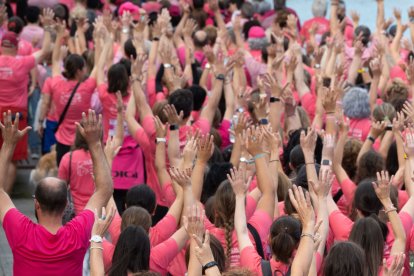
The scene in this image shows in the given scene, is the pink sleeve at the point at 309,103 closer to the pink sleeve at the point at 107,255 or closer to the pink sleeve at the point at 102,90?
the pink sleeve at the point at 102,90

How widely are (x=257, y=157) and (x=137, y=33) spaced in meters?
5.05

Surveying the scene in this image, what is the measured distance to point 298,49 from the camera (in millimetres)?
12234

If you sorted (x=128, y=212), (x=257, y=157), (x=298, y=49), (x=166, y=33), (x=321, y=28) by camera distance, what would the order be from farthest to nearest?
(x=321, y=28)
(x=166, y=33)
(x=298, y=49)
(x=257, y=157)
(x=128, y=212)

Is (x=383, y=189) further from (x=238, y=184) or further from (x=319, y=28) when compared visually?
(x=319, y=28)

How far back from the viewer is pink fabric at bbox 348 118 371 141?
10.9 m

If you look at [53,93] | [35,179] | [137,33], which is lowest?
[35,179]

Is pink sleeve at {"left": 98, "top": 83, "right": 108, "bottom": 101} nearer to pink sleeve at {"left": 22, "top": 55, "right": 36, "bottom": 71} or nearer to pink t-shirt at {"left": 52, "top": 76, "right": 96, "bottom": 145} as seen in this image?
pink t-shirt at {"left": 52, "top": 76, "right": 96, "bottom": 145}

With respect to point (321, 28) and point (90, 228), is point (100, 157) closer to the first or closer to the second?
point (90, 228)

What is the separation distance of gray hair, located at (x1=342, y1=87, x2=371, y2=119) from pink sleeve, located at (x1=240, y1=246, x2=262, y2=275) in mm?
4431

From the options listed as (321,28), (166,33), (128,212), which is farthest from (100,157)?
(321,28)

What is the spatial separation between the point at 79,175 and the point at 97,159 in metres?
2.83

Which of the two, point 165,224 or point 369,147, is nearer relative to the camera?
point 165,224

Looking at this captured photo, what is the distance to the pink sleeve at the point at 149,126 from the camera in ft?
32.3

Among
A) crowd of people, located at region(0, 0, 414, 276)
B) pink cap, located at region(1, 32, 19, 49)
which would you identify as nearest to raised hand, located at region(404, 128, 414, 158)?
crowd of people, located at region(0, 0, 414, 276)
